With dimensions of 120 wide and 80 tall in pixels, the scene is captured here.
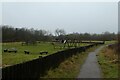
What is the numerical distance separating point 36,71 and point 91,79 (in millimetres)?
3039

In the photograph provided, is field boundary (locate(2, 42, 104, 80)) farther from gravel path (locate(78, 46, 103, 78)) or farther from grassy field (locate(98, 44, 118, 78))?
grassy field (locate(98, 44, 118, 78))

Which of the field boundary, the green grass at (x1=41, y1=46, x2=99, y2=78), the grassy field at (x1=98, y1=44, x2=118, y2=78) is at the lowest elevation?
the grassy field at (x1=98, y1=44, x2=118, y2=78)

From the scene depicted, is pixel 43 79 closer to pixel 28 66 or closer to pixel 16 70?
pixel 28 66

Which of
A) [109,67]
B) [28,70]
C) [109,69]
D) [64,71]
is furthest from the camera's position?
[109,67]

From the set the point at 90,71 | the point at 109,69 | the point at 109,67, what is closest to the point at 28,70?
the point at 90,71

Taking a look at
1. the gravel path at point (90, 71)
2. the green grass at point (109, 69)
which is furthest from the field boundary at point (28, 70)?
the green grass at point (109, 69)

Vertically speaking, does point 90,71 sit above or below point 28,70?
below

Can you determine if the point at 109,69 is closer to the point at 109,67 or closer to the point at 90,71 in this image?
the point at 109,67

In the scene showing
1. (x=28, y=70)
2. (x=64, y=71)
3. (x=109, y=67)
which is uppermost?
(x=28, y=70)

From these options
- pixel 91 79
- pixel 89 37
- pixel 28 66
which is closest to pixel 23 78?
pixel 28 66

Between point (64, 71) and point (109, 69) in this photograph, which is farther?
point (109, 69)

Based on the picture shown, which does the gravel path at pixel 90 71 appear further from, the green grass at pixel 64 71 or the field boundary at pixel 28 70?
the field boundary at pixel 28 70

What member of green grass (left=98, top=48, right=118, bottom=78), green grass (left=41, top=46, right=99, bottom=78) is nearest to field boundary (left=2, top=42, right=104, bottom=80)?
green grass (left=41, top=46, right=99, bottom=78)

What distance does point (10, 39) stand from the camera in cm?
10431
